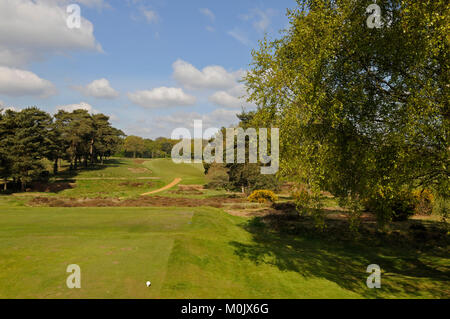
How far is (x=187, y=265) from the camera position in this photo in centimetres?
1195

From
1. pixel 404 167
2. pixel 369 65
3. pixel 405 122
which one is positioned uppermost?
pixel 369 65

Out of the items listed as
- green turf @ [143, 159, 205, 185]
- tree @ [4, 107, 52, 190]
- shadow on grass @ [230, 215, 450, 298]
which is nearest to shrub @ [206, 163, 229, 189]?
shadow on grass @ [230, 215, 450, 298]

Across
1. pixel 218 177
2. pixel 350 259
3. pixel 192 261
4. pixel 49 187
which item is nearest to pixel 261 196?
pixel 218 177

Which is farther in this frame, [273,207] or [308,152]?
[273,207]

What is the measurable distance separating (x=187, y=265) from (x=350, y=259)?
11554mm

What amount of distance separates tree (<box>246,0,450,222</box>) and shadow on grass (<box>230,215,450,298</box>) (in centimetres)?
344

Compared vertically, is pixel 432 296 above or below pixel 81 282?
below

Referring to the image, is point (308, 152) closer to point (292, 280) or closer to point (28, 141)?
point (292, 280)

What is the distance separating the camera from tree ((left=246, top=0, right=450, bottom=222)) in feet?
34.4

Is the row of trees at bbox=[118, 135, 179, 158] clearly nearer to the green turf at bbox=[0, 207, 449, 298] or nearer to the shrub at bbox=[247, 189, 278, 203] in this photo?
the shrub at bbox=[247, 189, 278, 203]

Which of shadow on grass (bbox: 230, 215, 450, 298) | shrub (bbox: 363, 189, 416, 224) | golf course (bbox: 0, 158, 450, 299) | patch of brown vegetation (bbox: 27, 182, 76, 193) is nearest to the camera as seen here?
golf course (bbox: 0, 158, 450, 299)

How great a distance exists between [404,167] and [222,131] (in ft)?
140

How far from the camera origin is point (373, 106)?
1309 cm
